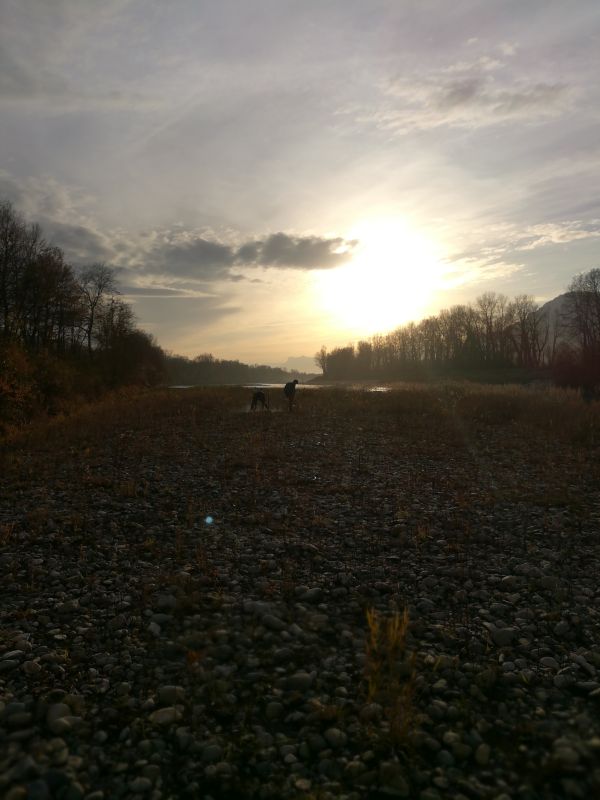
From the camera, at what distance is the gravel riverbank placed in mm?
4871

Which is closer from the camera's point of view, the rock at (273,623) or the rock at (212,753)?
the rock at (212,753)

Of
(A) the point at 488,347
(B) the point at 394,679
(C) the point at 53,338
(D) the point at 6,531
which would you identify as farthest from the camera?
→ (A) the point at 488,347

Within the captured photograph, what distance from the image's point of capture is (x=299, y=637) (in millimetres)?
7234

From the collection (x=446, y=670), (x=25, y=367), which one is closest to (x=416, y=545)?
(x=446, y=670)

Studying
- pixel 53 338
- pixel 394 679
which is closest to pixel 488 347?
pixel 53 338

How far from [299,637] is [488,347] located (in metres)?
115

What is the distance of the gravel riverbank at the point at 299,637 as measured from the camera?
4871 millimetres

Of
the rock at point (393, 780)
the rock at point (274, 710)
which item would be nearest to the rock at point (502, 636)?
the rock at point (393, 780)

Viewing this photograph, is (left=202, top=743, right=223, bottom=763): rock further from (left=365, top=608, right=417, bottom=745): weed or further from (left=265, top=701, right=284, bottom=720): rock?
(left=365, top=608, right=417, bottom=745): weed

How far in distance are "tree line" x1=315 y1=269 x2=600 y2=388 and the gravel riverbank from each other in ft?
146

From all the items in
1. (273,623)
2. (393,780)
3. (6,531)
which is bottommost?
(393,780)

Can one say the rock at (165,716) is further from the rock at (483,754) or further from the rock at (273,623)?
the rock at (483,754)

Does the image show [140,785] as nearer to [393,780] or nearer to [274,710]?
[274,710]

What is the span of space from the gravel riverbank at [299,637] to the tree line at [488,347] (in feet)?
146
